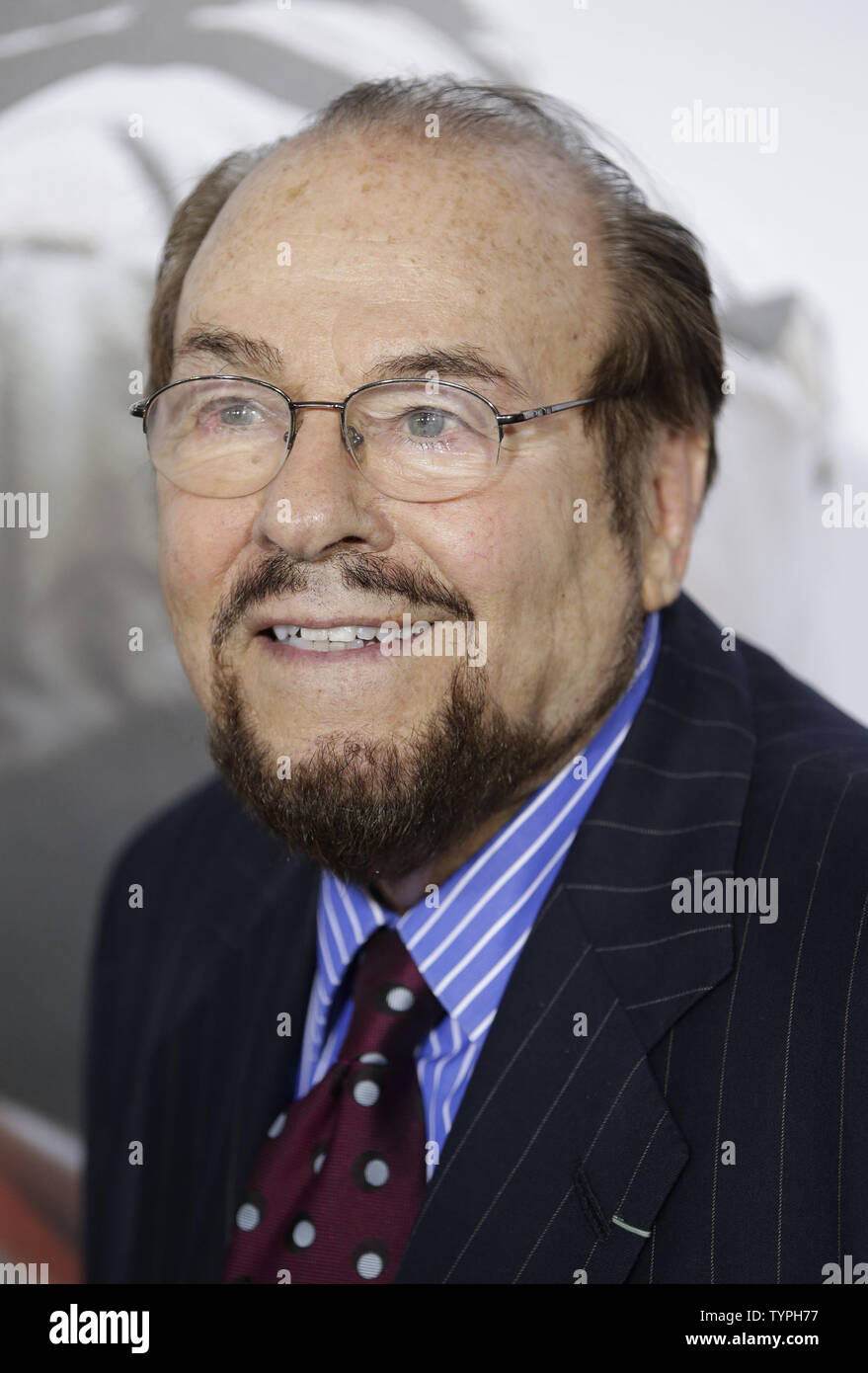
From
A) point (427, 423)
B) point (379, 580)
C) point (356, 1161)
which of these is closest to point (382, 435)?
point (427, 423)

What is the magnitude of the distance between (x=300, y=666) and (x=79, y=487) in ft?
4.33

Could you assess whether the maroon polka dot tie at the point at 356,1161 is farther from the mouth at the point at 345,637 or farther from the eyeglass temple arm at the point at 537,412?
the eyeglass temple arm at the point at 537,412

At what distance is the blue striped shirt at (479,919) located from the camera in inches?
55.1

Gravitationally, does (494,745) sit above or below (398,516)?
below

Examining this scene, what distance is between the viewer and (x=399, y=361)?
1.35m

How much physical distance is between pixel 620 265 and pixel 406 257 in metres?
0.30

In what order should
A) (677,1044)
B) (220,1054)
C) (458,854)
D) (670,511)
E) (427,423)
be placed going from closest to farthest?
1. (677,1044)
2. (427,423)
3. (458,854)
4. (670,511)
5. (220,1054)

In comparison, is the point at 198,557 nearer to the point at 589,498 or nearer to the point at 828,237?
the point at 589,498

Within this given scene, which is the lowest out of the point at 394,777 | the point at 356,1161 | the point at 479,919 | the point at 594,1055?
the point at 356,1161

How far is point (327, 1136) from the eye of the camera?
143 centimetres

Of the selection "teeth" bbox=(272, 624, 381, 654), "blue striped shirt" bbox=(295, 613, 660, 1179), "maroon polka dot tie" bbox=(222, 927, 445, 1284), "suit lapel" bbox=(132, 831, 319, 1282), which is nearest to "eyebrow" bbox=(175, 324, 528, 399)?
"teeth" bbox=(272, 624, 381, 654)

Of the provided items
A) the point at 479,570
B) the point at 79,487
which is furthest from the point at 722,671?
the point at 79,487

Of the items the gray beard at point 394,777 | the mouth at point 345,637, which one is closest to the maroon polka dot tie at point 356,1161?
the gray beard at point 394,777

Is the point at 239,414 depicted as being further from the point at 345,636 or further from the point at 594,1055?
the point at 594,1055
